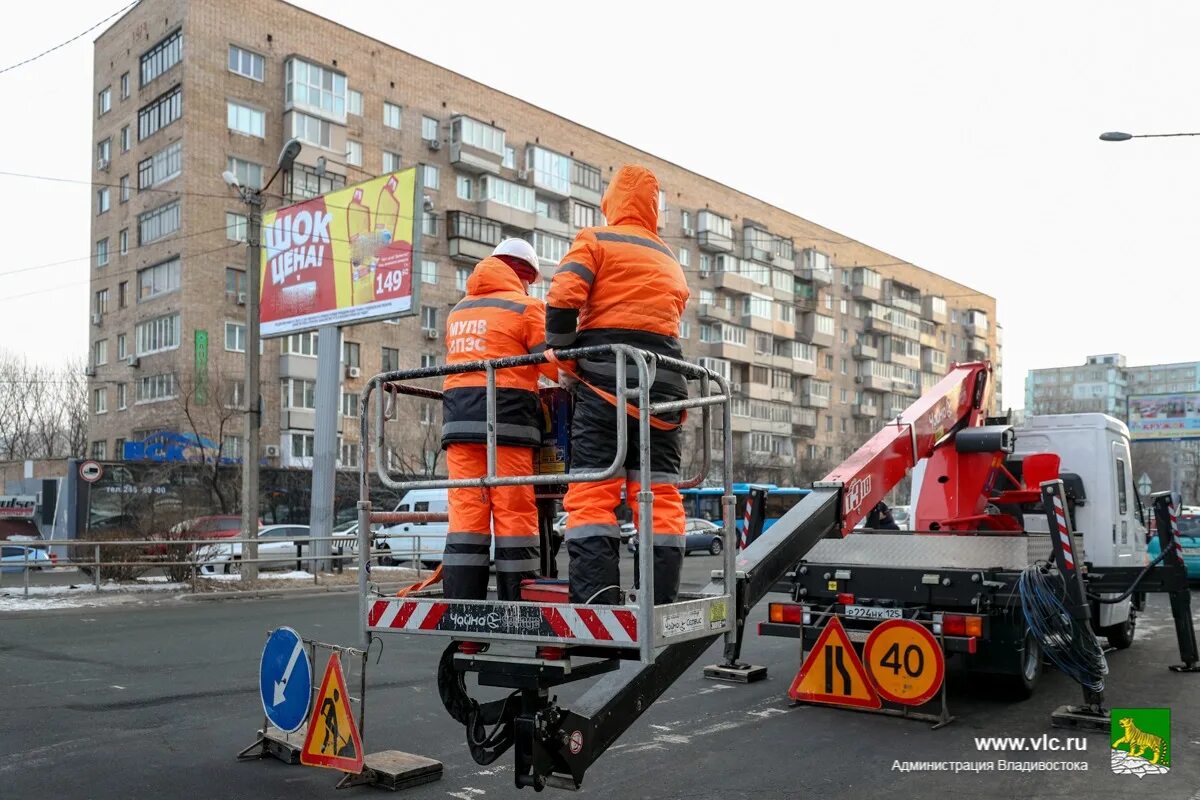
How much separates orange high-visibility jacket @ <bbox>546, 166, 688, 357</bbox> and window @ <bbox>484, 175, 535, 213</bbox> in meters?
47.4

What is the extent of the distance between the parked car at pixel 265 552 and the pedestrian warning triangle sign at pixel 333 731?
11484 mm

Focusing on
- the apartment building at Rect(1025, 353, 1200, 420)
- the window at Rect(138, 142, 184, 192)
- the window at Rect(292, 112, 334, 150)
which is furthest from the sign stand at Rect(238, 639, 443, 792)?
the apartment building at Rect(1025, 353, 1200, 420)

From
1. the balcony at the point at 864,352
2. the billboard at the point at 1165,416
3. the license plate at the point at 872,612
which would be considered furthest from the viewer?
the balcony at the point at 864,352

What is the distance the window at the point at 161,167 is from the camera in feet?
140

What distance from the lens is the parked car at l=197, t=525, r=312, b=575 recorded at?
18688mm

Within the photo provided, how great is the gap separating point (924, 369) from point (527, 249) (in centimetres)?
8915

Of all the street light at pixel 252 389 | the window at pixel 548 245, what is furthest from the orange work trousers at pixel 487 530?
the window at pixel 548 245

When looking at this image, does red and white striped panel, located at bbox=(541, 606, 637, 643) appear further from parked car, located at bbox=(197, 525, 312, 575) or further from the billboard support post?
the billboard support post

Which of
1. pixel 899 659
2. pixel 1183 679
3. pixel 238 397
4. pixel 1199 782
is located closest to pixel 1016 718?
pixel 899 659

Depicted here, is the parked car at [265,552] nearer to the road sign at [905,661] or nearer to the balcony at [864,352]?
the road sign at [905,661]

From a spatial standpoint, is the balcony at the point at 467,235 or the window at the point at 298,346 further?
the balcony at the point at 467,235

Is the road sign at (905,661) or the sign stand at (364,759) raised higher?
the road sign at (905,661)

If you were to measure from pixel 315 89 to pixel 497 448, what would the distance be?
43931 millimetres

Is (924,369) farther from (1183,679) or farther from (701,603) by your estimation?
(701,603)
